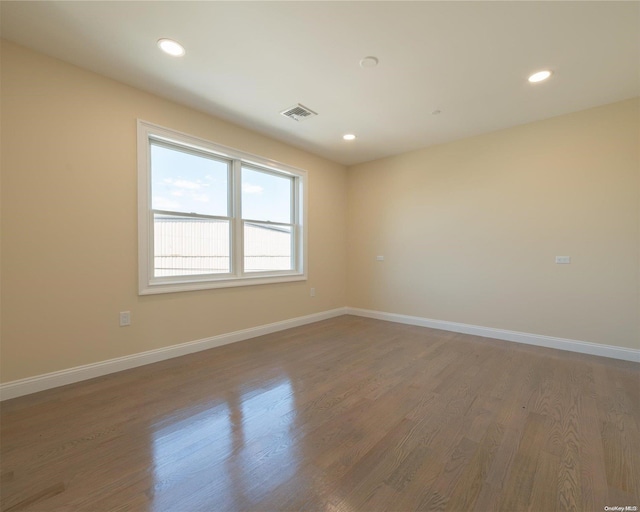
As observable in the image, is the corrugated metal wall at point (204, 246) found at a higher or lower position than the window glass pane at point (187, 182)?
lower

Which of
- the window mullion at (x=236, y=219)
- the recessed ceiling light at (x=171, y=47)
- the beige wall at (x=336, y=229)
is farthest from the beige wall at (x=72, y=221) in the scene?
the recessed ceiling light at (x=171, y=47)

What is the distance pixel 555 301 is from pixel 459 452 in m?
2.79

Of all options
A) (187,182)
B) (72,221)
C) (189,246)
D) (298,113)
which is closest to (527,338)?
(298,113)

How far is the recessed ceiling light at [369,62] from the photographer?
2.39 meters

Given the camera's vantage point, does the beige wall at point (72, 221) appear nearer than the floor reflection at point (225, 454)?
No

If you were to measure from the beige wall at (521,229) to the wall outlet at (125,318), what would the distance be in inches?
144

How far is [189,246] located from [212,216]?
18.3 inches

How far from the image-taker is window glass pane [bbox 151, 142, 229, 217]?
3115 mm

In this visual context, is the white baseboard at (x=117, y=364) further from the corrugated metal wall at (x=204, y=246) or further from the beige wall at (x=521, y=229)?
the beige wall at (x=521, y=229)

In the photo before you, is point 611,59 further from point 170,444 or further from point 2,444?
point 2,444

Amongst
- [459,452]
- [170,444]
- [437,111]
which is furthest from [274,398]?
[437,111]

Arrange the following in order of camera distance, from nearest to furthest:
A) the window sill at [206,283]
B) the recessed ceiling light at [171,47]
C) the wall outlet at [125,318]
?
the recessed ceiling light at [171,47] → the wall outlet at [125,318] → the window sill at [206,283]

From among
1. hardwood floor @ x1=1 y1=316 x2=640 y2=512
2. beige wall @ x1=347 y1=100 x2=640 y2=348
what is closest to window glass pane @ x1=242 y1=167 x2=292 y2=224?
beige wall @ x1=347 y1=100 x2=640 y2=348

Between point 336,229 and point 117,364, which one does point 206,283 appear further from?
point 336,229
